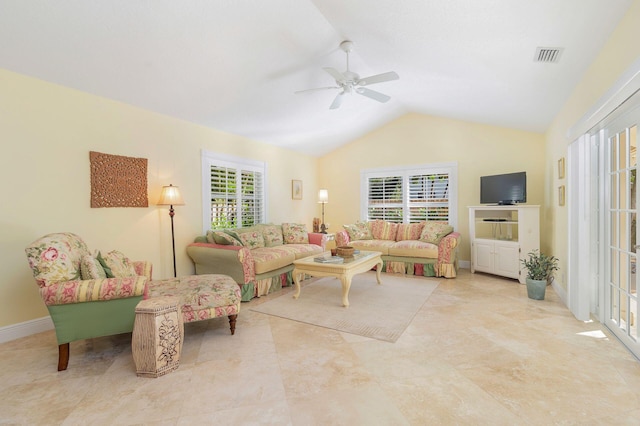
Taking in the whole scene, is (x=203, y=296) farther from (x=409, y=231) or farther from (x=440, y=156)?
(x=440, y=156)

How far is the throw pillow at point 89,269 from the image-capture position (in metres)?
2.37

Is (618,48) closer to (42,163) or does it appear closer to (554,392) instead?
(554,392)

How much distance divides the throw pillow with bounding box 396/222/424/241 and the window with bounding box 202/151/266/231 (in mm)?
2667

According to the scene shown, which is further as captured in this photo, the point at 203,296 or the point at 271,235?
the point at 271,235

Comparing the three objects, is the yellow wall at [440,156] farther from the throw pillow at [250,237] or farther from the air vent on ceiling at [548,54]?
the air vent on ceiling at [548,54]

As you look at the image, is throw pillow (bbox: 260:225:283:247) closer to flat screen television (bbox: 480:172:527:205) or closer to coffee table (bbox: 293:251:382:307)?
coffee table (bbox: 293:251:382:307)

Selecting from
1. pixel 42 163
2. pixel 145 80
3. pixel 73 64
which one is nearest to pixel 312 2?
pixel 145 80

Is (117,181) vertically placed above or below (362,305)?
above

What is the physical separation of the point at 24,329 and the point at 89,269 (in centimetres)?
130

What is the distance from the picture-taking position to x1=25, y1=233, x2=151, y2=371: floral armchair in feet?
7.18

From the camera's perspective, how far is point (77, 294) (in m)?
2.21

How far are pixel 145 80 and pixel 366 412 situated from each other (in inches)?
148

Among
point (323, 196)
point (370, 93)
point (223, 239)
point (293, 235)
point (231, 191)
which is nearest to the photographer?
point (370, 93)

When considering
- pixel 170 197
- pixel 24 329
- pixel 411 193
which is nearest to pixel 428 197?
pixel 411 193
